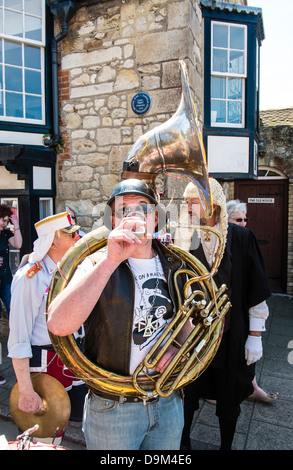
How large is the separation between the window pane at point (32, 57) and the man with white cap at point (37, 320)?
4.15 meters

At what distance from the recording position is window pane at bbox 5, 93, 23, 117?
17.7 feet

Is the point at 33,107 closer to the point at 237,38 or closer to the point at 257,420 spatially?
the point at 237,38

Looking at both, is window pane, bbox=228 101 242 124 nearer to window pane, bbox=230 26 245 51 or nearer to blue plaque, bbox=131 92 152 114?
window pane, bbox=230 26 245 51

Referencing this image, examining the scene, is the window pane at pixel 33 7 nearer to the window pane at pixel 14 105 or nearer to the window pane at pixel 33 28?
the window pane at pixel 33 28

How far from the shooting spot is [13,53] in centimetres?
538

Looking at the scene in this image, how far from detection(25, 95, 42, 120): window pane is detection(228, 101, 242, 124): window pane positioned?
3139mm

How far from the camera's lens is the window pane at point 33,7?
211 inches

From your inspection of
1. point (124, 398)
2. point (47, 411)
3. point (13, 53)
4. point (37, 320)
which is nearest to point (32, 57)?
point (13, 53)

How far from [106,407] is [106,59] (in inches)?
191

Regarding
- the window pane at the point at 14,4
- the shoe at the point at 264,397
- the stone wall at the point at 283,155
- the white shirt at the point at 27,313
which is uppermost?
the window pane at the point at 14,4

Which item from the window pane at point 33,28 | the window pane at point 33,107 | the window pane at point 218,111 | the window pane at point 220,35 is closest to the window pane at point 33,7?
the window pane at point 33,28

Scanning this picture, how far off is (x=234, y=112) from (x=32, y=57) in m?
3.40

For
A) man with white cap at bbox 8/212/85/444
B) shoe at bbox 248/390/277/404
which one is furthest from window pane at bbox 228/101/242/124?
man with white cap at bbox 8/212/85/444

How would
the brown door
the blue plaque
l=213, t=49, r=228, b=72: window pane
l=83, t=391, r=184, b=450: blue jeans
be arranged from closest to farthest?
l=83, t=391, r=184, b=450: blue jeans → the blue plaque → l=213, t=49, r=228, b=72: window pane → the brown door
